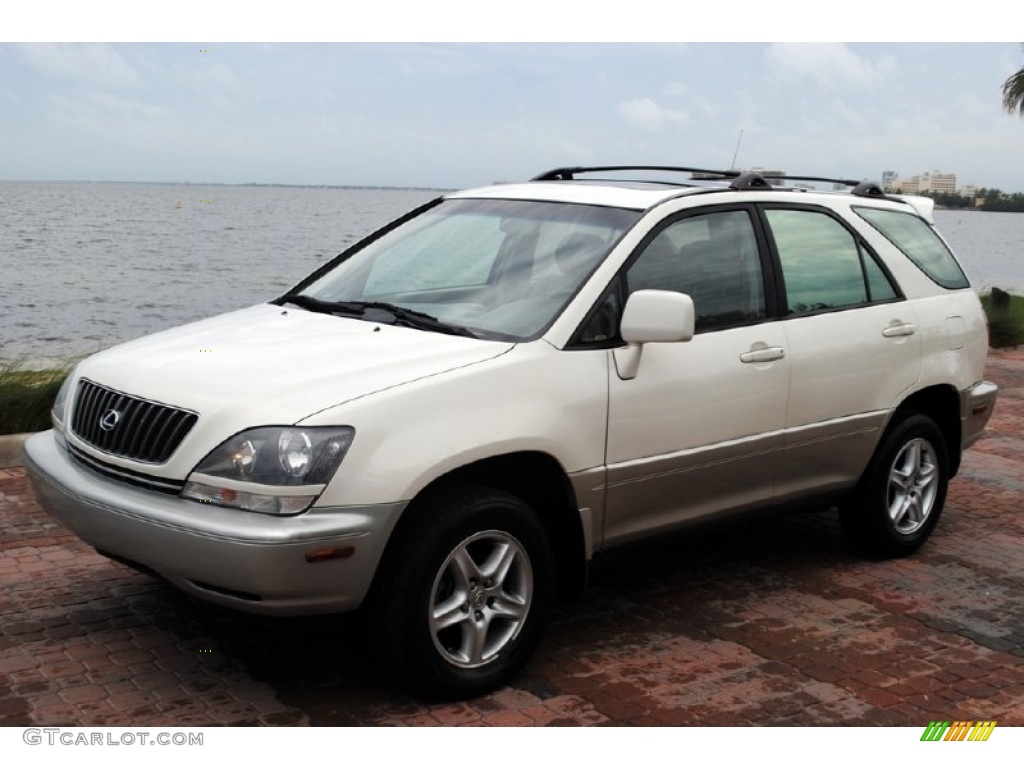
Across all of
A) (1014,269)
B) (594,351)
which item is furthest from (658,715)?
(1014,269)

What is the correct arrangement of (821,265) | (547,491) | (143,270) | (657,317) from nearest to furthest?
(657,317) < (547,491) < (821,265) < (143,270)

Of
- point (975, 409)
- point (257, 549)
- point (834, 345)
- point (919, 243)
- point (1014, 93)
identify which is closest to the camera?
point (257, 549)

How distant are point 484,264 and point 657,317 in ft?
3.20

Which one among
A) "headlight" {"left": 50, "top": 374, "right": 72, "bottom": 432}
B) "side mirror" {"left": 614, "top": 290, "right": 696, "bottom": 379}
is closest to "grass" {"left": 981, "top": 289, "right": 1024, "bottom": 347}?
"side mirror" {"left": 614, "top": 290, "right": 696, "bottom": 379}

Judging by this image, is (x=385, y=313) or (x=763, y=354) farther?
(x=763, y=354)

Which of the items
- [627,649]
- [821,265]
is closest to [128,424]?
[627,649]

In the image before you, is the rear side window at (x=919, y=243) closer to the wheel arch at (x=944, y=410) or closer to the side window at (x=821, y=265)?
the side window at (x=821, y=265)

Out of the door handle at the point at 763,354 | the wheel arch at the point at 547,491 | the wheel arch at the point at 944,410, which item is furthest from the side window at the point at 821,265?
the wheel arch at the point at 547,491

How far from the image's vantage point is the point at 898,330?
586cm

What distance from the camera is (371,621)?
158 inches

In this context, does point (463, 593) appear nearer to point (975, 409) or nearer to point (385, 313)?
point (385, 313)

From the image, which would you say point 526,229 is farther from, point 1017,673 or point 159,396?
point 1017,673

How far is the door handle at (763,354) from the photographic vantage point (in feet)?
16.6

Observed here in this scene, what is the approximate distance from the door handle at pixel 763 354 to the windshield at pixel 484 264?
75 centimetres
